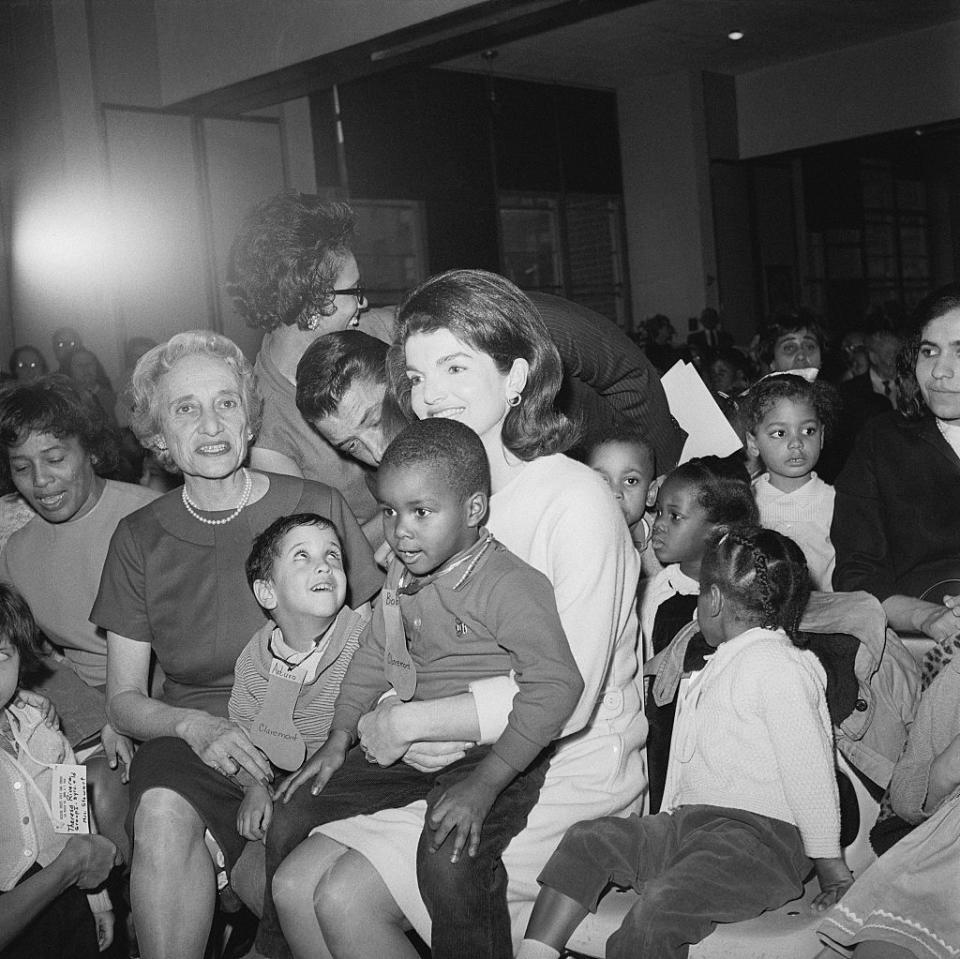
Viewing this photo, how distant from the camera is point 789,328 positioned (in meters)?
4.82

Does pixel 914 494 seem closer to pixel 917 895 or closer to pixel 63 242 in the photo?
pixel 917 895

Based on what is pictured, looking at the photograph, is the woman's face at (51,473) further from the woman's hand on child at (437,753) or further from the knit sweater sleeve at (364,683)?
the woman's hand on child at (437,753)

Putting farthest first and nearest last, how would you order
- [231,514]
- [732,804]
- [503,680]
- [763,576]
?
[231,514] → [763,576] → [732,804] → [503,680]

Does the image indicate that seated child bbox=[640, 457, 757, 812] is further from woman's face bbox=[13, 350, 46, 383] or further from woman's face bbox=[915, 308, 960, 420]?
woman's face bbox=[13, 350, 46, 383]

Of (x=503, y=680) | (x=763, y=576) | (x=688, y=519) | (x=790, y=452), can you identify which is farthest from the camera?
(x=790, y=452)

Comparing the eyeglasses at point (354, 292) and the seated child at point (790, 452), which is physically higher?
the eyeglasses at point (354, 292)

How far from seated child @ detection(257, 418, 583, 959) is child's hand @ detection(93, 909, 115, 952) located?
58 cm


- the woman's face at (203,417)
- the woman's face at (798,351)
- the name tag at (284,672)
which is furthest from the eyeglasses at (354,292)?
the woman's face at (798,351)

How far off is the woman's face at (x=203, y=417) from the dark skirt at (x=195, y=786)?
617mm

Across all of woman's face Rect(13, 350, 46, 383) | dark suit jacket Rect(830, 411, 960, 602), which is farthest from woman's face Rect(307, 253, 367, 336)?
woman's face Rect(13, 350, 46, 383)

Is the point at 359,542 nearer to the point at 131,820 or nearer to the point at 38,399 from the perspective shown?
the point at 131,820

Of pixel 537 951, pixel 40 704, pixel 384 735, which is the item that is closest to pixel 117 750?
pixel 40 704

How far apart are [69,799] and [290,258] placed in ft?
4.61

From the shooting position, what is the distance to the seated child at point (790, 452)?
11.0 ft
